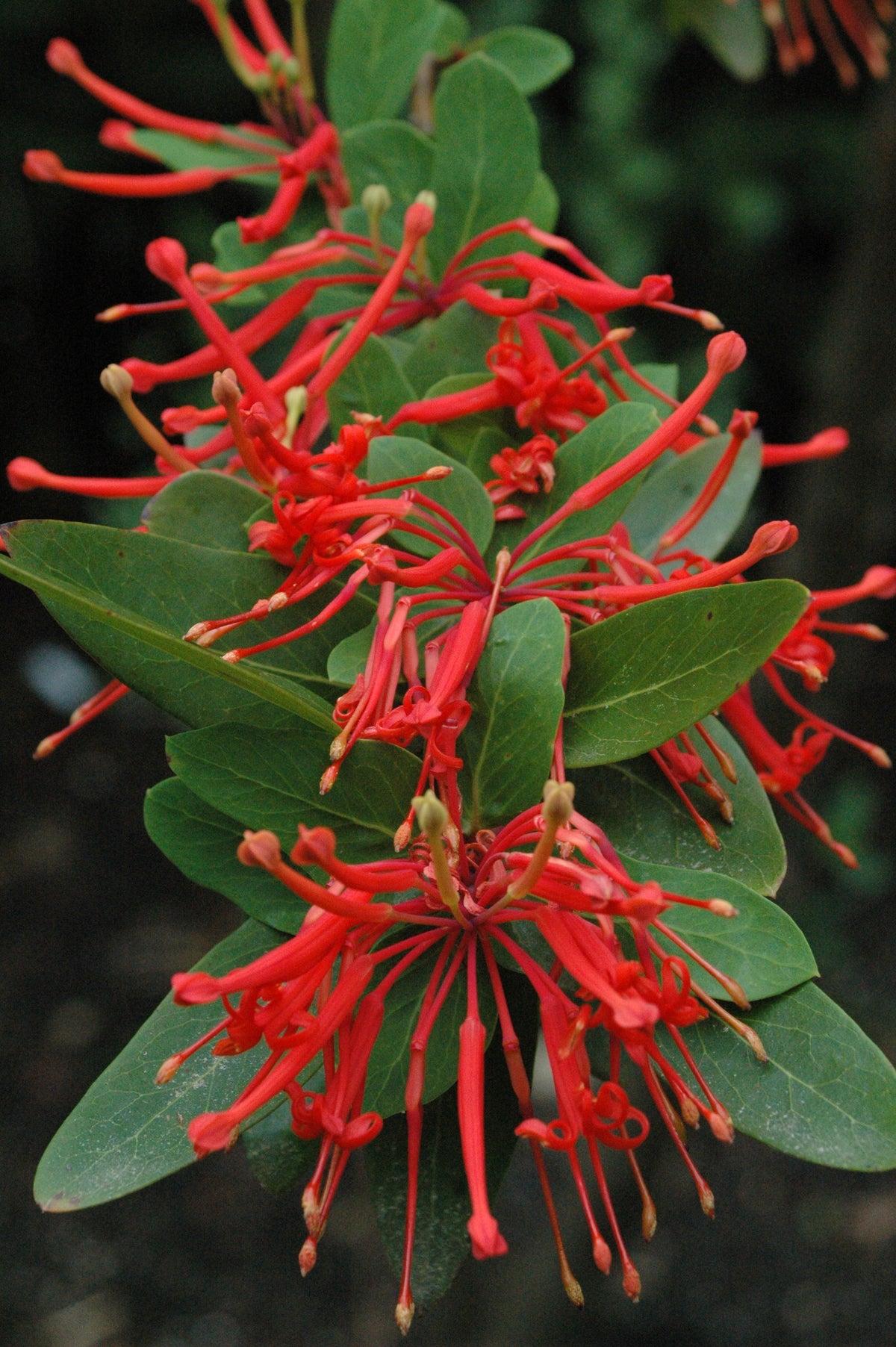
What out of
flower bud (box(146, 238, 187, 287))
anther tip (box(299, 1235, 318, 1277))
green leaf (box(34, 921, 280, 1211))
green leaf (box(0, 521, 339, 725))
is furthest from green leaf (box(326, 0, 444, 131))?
anther tip (box(299, 1235, 318, 1277))

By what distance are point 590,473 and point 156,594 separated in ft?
0.58

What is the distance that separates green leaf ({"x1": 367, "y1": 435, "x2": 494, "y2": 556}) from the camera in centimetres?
47

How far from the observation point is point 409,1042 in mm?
425

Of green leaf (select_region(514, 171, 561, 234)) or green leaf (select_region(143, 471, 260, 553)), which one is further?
green leaf (select_region(514, 171, 561, 234))

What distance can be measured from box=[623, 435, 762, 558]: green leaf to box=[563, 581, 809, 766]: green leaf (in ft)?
0.51

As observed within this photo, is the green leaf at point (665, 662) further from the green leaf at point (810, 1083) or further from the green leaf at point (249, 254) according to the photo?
the green leaf at point (249, 254)

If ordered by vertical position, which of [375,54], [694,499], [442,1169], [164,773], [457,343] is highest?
[375,54]

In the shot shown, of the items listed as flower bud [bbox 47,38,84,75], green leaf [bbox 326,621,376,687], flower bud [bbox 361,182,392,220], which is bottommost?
green leaf [bbox 326,621,376,687]

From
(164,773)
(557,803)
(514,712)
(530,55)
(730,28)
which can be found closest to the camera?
(557,803)

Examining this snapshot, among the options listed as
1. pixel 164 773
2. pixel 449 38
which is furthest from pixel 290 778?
pixel 164 773

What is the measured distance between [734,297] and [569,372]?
207cm

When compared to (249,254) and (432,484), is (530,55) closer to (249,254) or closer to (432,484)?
(249,254)

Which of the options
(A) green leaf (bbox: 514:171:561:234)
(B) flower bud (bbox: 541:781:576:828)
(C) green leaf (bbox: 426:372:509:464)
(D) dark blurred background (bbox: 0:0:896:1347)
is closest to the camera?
(B) flower bud (bbox: 541:781:576:828)

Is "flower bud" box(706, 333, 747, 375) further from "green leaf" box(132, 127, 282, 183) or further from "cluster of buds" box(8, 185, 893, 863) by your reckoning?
"green leaf" box(132, 127, 282, 183)
